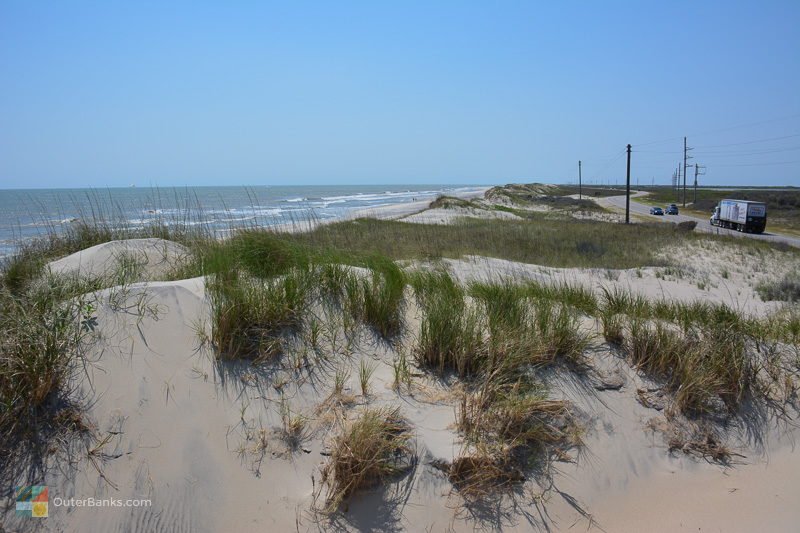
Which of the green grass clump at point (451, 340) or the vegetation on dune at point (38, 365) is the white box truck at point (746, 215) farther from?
the vegetation on dune at point (38, 365)

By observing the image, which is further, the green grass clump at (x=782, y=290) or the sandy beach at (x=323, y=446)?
the green grass clump at (x=782, y=290)

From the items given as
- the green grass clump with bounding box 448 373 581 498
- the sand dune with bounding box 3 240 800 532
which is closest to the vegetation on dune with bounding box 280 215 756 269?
the green grass clump with bounding box 448 373 581 498

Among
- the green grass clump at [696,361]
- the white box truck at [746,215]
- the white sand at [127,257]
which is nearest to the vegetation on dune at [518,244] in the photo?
the white sand at [127,257]

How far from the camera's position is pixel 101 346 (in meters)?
3.73

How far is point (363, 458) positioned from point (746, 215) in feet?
125

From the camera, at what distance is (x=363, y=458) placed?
309 cm

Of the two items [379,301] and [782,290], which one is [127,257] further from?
[782,290]

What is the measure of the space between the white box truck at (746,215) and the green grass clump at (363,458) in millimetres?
37682

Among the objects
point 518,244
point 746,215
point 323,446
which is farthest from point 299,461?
point 746,215

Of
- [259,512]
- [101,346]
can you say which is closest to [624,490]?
[259,512]

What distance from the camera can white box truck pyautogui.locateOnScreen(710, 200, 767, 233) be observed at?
30797 mm

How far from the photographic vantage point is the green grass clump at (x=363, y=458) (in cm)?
304

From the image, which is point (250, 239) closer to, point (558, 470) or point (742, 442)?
point (558, 470)

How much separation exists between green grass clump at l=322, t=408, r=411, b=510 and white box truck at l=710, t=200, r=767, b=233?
3768 centimetres
